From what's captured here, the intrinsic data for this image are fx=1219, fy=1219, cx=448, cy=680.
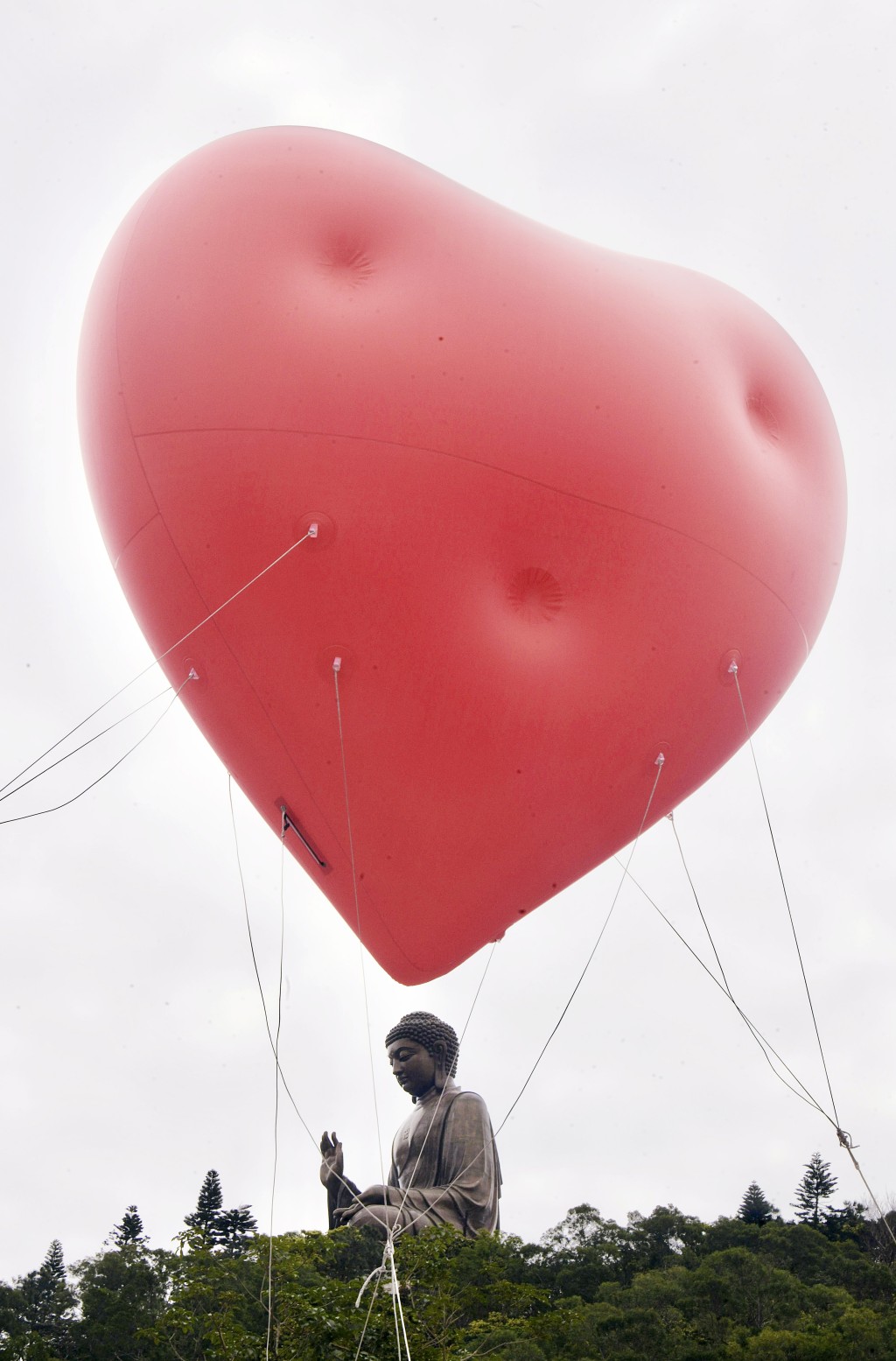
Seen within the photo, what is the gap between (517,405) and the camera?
23.2 ft

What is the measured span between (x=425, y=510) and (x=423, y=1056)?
17.2 ft

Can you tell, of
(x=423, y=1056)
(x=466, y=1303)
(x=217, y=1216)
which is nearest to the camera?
(x=466, y=1303)

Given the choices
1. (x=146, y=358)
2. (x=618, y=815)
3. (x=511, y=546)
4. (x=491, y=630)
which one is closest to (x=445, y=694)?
(x=491, y=630)

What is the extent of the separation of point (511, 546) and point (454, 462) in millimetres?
592

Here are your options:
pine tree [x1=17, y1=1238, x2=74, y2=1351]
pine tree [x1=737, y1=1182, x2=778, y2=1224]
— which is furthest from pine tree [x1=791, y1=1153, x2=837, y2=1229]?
pine tree [x1=17, y1=1238, x2=74, y2=1351]

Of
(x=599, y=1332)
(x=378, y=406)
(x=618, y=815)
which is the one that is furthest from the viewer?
(x=599, y=1332)

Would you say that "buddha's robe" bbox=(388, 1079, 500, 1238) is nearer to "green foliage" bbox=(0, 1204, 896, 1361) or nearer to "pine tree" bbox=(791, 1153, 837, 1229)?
"green foliage" bbox=(0, 1204, 896, 1361)

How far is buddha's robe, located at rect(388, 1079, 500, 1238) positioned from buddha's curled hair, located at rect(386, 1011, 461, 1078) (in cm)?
24

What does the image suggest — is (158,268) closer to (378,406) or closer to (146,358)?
(146,358)

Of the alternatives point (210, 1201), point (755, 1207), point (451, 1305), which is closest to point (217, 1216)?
point (210, 1201)

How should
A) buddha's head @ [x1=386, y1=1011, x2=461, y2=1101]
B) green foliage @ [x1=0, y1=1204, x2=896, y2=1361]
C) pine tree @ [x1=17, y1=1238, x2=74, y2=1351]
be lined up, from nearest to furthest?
1. green foliage @ [x1=0, y1=1204, x2=896, y2=1361]
2. buddha's head @ [x1=386, y1=1011, x2=461, y2=1101]
3. pine tree @ [x1=17, y1=1238, x2=74, y2=1351]

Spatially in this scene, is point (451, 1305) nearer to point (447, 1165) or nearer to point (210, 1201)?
point (447, 1165)

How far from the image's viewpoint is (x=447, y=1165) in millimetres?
9688

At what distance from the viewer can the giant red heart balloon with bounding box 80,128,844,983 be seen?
274 inches
